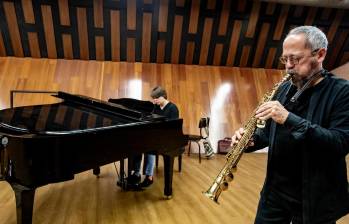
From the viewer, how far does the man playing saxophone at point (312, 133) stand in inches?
41.6

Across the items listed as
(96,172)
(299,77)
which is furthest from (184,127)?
(299,77)

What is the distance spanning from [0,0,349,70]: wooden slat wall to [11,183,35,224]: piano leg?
436 cm

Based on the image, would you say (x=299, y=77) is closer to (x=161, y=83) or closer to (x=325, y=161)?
(x=325, y=161)

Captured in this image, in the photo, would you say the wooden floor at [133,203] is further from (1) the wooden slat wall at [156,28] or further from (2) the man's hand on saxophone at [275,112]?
(1) the wooden slat wall at [156,28]

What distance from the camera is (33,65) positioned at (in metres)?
5.94

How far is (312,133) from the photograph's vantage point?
3.41 ft

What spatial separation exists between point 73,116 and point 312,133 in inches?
95.0

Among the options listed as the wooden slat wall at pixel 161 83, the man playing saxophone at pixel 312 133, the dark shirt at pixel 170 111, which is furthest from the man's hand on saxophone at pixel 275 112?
the wooden slat wall at pixel 161 83

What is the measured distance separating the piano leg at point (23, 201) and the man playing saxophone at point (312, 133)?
5.11 ft

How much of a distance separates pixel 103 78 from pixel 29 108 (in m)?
2.93

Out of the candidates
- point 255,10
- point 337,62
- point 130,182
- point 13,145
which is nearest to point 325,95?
point 13,145

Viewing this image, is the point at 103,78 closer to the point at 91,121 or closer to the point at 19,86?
the point at 19,86

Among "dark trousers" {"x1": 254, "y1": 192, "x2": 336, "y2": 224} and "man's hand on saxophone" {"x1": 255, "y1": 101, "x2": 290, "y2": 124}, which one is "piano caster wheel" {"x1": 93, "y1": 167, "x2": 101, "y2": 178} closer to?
"dark trousers" {"x1": 254, "y1": 192, "x2": 336, "y2": 224}

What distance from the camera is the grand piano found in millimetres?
1915
